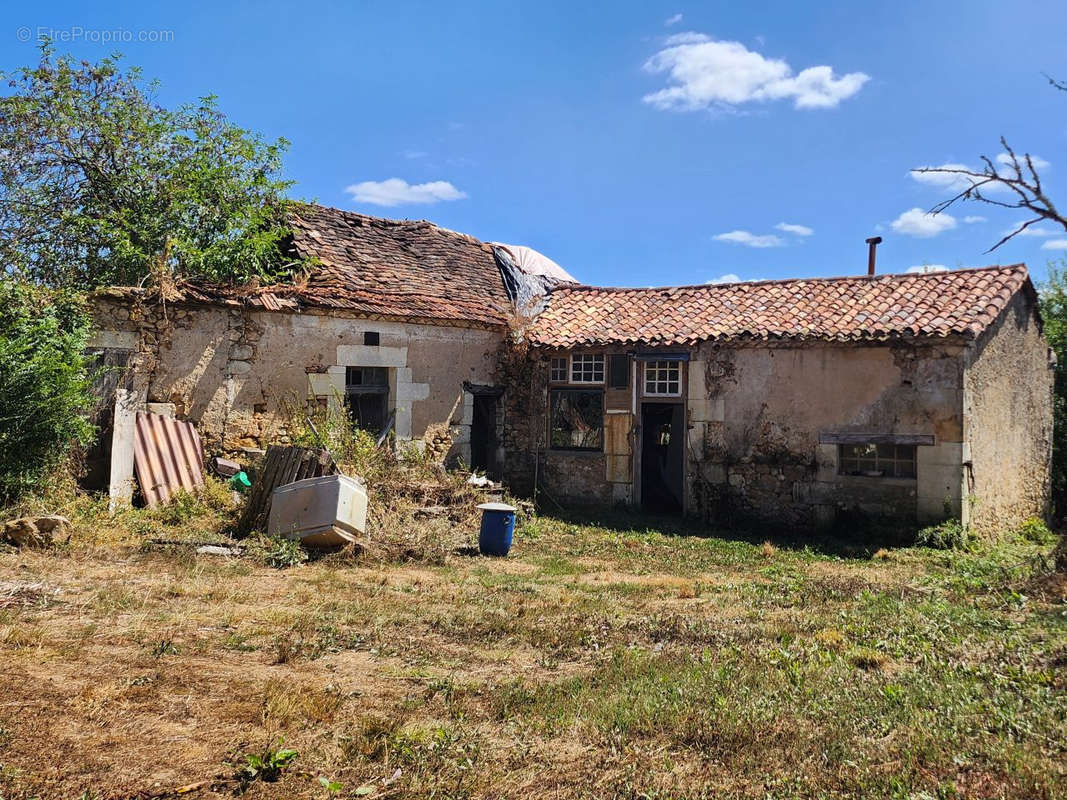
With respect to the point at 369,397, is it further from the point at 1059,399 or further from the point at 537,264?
the point at 1059,399

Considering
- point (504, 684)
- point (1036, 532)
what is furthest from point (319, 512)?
point (1036, 532)

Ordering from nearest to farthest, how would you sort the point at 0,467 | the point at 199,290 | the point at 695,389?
the point at 0,467 → the point at 199,290 → the point at 695,389

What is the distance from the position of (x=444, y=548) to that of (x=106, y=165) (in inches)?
461

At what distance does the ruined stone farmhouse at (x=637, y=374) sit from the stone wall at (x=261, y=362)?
0.10 ft

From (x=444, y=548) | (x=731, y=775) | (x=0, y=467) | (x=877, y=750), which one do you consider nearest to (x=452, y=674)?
(x=731, y=775)

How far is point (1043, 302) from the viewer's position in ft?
68.2

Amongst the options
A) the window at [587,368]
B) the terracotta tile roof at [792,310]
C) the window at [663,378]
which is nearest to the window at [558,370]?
the window at [587,368]

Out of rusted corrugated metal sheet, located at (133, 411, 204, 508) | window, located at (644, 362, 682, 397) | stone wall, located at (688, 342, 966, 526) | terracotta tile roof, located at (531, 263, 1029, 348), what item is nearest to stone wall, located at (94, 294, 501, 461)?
rusted corrugated metal sheet, located at (133, 411, 204, 508)

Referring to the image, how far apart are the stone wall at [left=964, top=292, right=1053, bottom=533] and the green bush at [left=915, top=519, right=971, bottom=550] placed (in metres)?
0.67

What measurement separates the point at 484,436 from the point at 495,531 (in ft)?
17.2

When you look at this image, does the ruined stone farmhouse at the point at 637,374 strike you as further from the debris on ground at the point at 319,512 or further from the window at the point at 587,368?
the debris on ground at the point at 319,512

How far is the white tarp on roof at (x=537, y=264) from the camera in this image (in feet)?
59.6

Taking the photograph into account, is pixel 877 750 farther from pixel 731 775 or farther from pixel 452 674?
pixel 452 674

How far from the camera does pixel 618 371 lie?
→ 1447 centimetres
